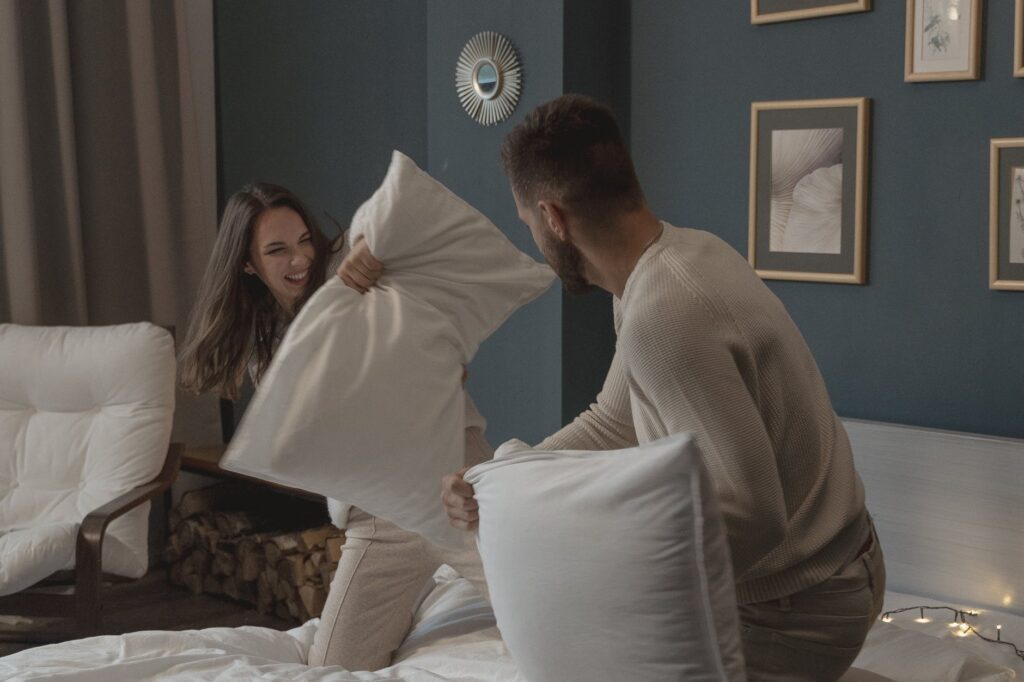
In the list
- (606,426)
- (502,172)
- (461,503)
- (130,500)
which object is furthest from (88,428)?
(461,503)

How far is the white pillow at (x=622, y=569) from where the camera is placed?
1.27 metres

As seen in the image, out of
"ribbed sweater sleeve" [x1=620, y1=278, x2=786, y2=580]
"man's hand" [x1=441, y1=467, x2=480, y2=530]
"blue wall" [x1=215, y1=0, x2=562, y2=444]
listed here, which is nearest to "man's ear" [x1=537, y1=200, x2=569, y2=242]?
"ribbed sweater sleeve" [x1=620, y1=278, x2=786, y2=580]

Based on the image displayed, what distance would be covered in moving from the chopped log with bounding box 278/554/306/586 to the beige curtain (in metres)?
0.85

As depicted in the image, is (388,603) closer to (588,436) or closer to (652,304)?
(588,436)

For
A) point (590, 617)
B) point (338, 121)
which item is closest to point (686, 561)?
point (590, 617)

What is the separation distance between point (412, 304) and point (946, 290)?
4.66ft

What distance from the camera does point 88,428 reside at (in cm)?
356

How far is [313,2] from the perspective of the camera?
14.3ft

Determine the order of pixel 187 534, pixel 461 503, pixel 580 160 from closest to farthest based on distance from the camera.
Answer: pixel 580 160, pixel 461 503, pixel 187 534

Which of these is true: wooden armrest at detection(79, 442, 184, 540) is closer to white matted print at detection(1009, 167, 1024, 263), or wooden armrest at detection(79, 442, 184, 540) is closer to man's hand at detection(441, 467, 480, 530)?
man's hand at detection(441, 467, 480, 530)

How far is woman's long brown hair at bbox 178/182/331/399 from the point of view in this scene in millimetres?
2662

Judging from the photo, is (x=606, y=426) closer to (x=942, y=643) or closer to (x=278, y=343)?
(x=942, y=643)

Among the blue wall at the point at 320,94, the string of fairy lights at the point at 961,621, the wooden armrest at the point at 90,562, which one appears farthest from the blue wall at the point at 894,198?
the wooden armrest at the point at 90,562

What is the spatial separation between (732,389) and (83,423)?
2.72 m
